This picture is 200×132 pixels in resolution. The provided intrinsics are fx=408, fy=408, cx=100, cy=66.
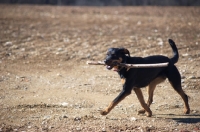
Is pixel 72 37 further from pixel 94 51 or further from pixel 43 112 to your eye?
pixel 43 112

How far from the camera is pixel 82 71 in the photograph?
11695mm

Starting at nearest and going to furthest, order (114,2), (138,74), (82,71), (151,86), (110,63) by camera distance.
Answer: (110,63) < (138,74) < (151,86) < (82,71) < (114,2)

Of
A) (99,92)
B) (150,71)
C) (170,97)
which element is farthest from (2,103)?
(170,97)

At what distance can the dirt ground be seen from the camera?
7.40 m

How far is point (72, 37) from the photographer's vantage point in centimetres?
1686

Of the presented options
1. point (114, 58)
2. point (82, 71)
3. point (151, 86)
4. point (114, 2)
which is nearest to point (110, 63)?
point (114, 58)

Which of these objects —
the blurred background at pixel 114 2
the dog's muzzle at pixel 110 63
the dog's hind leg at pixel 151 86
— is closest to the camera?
the dog's muzzle at pixel 110 63

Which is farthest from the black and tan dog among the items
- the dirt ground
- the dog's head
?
the dirt ground

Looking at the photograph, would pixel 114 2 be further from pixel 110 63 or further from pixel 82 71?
pixel 110 63

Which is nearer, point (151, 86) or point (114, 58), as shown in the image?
point (114, 58)

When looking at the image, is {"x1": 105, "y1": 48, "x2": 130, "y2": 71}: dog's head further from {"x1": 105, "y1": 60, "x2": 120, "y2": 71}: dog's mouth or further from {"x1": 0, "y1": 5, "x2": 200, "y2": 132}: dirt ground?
{"x1": 0, "y1": 5, "x2": 200, "y2": 132}: dirt ground

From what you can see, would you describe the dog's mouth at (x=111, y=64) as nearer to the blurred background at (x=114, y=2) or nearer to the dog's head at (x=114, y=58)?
the dog's head at (x=114, y=58)

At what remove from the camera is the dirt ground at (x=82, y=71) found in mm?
7398

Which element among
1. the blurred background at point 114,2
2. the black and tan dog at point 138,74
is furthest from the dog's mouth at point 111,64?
the blurred background at point 114,2
